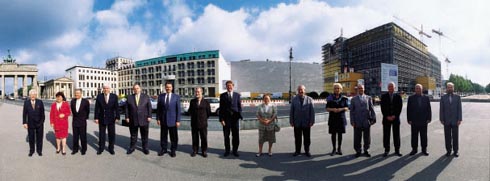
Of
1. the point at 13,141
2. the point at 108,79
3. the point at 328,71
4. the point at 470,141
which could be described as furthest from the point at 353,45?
the point at 108,79

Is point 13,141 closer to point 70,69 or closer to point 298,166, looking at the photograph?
point 298,166

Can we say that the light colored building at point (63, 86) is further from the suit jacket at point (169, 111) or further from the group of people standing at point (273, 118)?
the suit jacket at point (169, 111)

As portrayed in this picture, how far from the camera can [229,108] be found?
6.53 metres

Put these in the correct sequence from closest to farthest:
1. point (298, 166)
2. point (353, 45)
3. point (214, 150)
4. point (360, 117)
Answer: point (298, 166), point (360, 117), point (214, 150), point (353, 45)

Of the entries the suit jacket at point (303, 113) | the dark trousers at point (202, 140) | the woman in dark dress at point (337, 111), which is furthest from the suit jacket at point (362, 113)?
the dark trousers at point (202, 140)

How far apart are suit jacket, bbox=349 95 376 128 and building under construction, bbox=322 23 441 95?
179ft

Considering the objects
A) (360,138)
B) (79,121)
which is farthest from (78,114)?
(360,138)


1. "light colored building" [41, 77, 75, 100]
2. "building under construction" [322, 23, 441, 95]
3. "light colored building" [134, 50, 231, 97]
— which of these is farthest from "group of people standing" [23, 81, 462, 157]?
"light colored building" [41, 77, 75, 100]

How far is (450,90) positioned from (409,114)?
3.94 ft

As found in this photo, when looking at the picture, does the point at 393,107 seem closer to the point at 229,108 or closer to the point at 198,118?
the point at 229,108

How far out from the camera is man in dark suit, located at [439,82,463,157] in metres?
6.16

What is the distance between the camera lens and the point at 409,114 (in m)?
6.60

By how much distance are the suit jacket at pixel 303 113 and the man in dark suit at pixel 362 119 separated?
1.05m

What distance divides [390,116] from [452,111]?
1.48m
